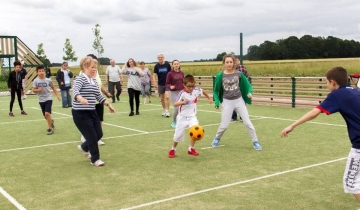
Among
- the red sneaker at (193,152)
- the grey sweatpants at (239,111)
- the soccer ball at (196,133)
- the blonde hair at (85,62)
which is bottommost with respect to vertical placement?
the red sneaker at (193,152)

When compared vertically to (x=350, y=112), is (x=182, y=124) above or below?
below

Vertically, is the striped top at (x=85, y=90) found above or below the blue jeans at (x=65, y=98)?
above

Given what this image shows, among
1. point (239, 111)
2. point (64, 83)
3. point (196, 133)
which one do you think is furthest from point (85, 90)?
point (64, 83)

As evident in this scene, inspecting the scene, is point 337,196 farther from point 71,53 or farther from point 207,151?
point 71,53

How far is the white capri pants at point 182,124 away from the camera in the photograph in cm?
803

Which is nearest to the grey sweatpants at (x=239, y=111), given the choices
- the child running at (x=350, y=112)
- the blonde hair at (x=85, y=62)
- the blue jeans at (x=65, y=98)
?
the blonde hair at (x=85, y=62)

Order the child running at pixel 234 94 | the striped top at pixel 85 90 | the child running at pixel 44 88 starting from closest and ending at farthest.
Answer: the striped top at pixel 85 90 < the child running at pixel 234 94 < the child running at pixel 44 88

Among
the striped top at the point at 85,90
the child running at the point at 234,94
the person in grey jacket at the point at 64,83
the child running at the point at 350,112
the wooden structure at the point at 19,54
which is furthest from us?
the wooden structure at the point at 19,54

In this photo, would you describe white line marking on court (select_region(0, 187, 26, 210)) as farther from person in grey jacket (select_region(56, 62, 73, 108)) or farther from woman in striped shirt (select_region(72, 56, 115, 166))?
person in grey jacket (select_region(56, 62, 73, 108))

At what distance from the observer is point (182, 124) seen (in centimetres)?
813

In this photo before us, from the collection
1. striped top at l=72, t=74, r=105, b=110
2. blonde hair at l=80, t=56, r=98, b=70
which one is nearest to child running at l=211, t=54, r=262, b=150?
striped top at l=72, t=74, r=105, b=110

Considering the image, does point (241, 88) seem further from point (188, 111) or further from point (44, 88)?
point (44, 88)

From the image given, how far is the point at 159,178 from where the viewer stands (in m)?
6.70

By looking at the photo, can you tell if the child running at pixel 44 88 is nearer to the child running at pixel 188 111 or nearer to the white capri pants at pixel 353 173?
Result: the child running at pixel 188 111
